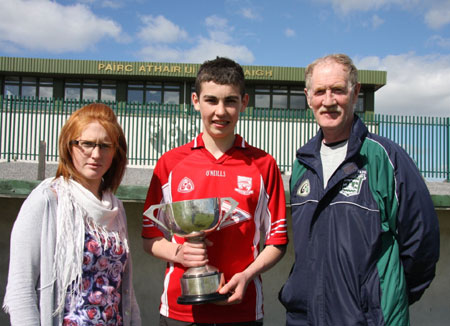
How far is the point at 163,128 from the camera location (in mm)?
12055

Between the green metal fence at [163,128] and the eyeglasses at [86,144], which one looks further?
the green metal fence at [163,128]

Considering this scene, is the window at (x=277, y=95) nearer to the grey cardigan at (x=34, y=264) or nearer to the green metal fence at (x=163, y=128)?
the green metal fence at (x=163, y=128)

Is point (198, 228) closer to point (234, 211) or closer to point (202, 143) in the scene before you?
point (234, 211)

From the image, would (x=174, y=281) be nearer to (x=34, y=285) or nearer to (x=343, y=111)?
(x=34, y=285)

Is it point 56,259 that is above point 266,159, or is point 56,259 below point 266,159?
below

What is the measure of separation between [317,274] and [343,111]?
0.91 m

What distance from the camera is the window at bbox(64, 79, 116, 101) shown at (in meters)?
20.2

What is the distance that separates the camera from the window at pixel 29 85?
20188mm

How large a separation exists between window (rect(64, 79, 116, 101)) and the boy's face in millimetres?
18886

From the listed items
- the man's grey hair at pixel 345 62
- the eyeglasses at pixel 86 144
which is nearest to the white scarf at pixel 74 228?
the eyeglasses at pixel 86 144

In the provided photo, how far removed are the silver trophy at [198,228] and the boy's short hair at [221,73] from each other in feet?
2.25

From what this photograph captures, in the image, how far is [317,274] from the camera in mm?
2215

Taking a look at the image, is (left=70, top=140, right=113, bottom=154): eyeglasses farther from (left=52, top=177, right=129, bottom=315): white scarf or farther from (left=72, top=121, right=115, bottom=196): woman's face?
(left=52, top=177, right=129, bottom=315): white scarf

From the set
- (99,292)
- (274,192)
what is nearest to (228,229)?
(274,192)
